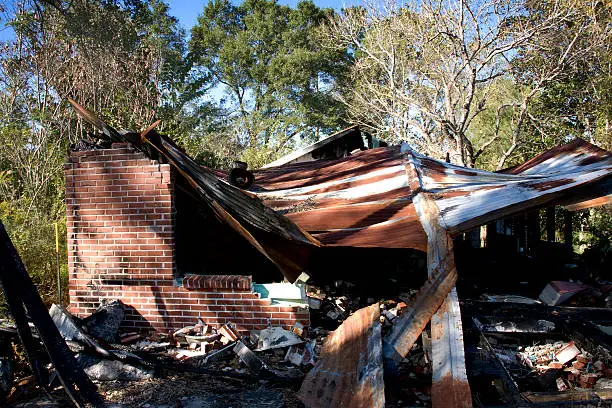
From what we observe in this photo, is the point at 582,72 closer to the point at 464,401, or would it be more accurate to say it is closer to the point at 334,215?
the point at 334,215

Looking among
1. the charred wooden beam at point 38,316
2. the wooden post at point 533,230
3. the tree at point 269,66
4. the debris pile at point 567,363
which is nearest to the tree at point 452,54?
the wooden post at point 533,230

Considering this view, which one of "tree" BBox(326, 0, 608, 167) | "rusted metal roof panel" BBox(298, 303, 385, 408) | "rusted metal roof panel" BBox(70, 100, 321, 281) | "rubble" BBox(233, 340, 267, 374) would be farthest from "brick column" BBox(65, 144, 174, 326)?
"tree" BBox(326, 0, 608, 167)

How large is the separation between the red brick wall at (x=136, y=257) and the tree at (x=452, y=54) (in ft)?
36.6

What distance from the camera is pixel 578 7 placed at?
43.2ft

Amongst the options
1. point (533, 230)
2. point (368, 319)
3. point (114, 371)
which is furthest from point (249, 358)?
A: point (533, 230)

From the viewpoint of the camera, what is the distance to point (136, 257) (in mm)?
5094

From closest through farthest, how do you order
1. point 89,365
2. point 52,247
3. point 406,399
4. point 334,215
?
1. point 406,399
2. point 89,365
3. point 334,215
4. point 52,247

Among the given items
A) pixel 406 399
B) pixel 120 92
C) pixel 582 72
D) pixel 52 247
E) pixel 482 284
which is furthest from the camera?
pixel 582 72

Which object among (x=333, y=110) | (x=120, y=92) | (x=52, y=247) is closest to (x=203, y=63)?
(x=333, y=110)

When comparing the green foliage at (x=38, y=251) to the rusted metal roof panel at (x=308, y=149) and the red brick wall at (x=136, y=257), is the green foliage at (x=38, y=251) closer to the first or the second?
the red brick wall at (x=136, y=257)

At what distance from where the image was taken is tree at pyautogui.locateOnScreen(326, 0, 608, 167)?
13.9m

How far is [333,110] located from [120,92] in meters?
15.8

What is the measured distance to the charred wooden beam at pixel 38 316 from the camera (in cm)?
303

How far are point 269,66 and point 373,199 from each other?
77.8ft
